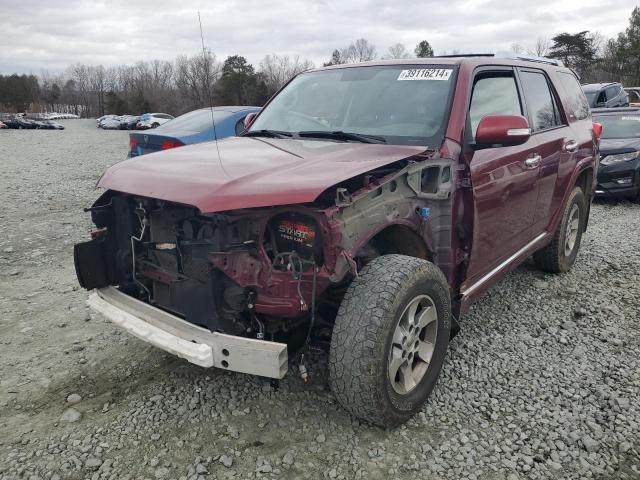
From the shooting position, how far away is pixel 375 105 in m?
3.51

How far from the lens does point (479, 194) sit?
322 centimetres

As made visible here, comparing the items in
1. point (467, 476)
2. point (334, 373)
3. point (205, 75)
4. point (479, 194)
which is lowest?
point (467, 476)

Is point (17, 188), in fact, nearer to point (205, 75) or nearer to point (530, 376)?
point (205, 75)

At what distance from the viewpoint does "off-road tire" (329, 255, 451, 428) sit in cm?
243

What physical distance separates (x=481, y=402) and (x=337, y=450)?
96cm

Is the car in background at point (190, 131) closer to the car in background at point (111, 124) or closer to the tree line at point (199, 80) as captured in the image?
the tree line at point (199, 80)

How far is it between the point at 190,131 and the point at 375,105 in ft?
14.4

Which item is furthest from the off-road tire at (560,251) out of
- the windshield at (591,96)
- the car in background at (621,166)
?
the windshield at (591,96)

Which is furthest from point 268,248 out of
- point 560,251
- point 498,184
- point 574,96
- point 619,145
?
point 619,145

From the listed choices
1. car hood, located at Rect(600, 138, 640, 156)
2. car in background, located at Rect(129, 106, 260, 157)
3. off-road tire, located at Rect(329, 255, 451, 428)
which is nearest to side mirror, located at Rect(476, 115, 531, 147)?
off-road tire, located at Rect(329, 255, 451, 428)

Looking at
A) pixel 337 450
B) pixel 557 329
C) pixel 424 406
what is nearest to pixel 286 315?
pixel 337 450

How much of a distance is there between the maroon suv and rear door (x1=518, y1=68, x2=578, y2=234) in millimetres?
51

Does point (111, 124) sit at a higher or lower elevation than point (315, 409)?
higher

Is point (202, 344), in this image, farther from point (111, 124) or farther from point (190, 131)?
point (111, 124)
